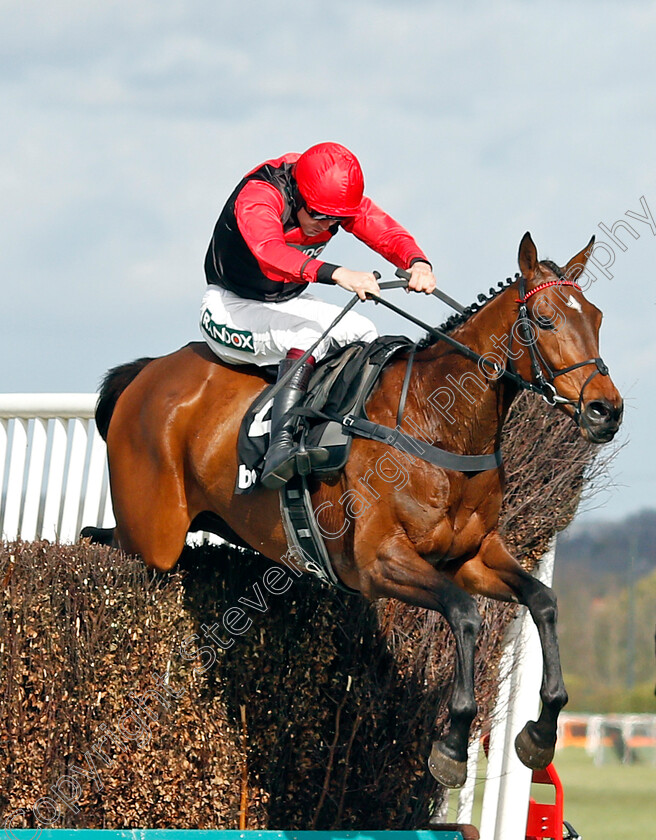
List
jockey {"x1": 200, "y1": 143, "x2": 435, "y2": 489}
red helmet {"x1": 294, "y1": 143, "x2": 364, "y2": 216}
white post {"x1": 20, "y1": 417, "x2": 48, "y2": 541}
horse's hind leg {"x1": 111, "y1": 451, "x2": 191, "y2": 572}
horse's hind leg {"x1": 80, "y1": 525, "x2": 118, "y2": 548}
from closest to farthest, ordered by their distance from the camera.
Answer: jockey {"x1": 200, "y1": 143, "x2": 435, "y2": 489}
red helmet {"x1": 294, "y1": 143, "x2": 364, "y2": 216}
horse's hind leg {"x1": 111, "y1": 451, "x2": 191, "y2": 572}
horse's hind leg {"x1": 80, "y1": 525, "x2": 118, "y2": 548}
white post {"x1": 20, "y1": 417, "x2": 48, "y2": 541}

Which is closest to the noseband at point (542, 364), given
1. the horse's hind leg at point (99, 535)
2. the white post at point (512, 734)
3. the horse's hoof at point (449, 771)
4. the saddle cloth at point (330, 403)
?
the saddle cloth at point (330, 403)

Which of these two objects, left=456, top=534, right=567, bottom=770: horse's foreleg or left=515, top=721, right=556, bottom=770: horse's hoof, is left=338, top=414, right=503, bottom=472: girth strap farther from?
left=515, top=721, right=556, bottom=770: horse's hoof

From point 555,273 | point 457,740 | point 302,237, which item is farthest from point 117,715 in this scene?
point 555,273

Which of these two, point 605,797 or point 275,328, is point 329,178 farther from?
point 605,797

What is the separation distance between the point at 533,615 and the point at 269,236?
179 cm

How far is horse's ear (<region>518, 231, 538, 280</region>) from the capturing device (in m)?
4.26

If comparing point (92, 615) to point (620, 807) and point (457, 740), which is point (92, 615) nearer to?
point (457, 740)

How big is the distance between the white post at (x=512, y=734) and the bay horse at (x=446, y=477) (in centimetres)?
133

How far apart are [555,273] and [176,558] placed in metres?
2.16

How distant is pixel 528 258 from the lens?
14.0ft

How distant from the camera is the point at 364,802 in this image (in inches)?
208

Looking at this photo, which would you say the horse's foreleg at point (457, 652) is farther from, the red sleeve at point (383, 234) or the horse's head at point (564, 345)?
the red sleeve at point (383, 234)

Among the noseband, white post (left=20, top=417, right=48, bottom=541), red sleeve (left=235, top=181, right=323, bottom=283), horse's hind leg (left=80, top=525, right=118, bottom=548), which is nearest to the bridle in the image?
the noseband

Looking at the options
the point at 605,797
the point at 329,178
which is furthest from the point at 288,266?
the point at 605,797
